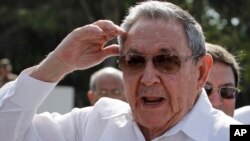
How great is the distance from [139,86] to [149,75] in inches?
3.7

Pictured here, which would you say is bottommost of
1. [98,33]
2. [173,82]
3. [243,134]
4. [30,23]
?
[30,23]

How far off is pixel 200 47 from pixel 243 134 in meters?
0.50

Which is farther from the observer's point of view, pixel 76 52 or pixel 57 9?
pixel 57 9

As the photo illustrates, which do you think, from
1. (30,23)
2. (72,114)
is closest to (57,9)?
(30,23)

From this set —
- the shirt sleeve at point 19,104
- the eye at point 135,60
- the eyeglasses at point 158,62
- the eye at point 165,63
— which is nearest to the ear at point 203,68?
the eyeglasses at point 158,62

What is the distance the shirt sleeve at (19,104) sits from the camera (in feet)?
13.1

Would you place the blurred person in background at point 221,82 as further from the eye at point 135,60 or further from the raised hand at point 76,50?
the eye at point 135,60

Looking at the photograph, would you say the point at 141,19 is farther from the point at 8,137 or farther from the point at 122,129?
the point at 8,137

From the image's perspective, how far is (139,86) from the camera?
388 cm

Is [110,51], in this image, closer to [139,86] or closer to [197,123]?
[139,86]

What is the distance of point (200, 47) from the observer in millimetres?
4008

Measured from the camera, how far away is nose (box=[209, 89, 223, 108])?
211 inches

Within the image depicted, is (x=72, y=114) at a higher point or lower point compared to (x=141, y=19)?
lower

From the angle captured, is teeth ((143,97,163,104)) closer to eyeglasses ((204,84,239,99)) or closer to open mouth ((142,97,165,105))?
open mouth ((142,97,165,105))
